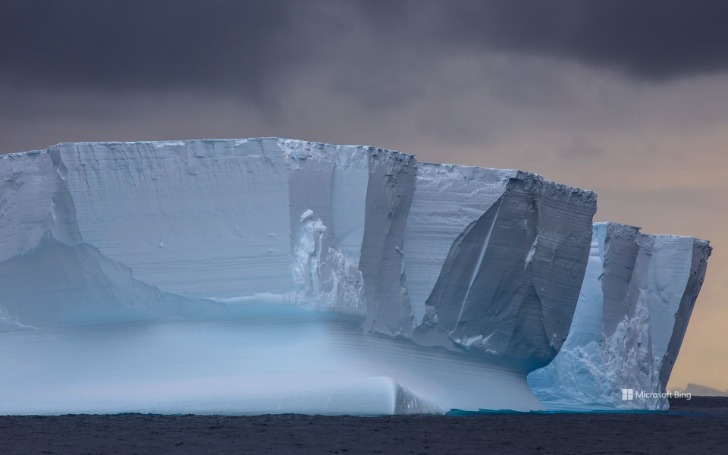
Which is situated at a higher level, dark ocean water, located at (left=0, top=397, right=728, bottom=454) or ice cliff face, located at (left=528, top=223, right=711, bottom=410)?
ice cliff face, located at (left=528, top=223, right=711, bottom=410)

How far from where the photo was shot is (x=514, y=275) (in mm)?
19234

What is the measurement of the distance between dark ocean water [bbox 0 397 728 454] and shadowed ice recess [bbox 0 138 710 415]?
1.27 feet

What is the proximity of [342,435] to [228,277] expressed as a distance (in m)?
3.01

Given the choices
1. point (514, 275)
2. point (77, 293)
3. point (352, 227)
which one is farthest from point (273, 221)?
point (514, 275)

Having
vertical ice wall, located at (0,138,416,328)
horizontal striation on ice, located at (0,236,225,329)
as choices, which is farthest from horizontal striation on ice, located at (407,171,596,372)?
horizontal striation on ice, located at (0,236,225,329)

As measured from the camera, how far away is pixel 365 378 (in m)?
16.0

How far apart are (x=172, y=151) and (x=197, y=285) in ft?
5.89

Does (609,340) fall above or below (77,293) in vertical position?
above

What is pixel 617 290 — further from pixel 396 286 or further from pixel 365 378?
pixel 365 378

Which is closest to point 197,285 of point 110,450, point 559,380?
point 110,450

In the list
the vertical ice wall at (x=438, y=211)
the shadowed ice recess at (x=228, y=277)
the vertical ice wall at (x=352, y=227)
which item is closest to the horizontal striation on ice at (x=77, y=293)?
the shadowed ice recess at (x=228, y=277)

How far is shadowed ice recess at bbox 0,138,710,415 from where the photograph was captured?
646 inches

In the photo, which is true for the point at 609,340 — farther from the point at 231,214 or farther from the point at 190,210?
the point at 190,210

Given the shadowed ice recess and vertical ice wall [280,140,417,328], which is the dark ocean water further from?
vertical ice wall [280,140,417,328]
